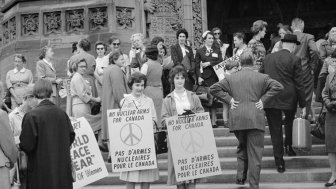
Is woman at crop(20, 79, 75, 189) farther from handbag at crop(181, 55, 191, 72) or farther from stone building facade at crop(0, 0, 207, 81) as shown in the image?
stone building facade at crop(0, 0, 207, 81)

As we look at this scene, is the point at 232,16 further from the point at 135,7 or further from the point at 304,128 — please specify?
the point at 304,128

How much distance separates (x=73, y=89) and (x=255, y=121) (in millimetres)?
3739

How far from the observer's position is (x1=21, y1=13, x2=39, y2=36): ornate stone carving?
53.2ft

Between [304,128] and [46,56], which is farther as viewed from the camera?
[46,56]

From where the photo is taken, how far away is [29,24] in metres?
16.3

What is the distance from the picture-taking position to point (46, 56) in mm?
13680

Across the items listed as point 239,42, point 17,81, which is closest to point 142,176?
point 239,42

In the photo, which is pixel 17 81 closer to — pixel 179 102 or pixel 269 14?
pixel 179 102

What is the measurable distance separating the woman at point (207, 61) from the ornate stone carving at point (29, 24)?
4827 millimetres

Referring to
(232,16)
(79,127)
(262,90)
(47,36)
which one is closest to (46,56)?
(47,36)

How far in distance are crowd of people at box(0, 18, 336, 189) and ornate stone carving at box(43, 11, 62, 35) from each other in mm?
2318

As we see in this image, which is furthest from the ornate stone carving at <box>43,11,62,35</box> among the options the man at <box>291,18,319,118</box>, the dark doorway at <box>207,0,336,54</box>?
the dark doorway at <box>207,0,336,54</box>

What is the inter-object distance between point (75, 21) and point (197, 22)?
11.7 ft

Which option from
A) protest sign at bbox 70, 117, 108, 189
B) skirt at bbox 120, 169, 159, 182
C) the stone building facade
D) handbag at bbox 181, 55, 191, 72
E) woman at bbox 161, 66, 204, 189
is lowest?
skirt at bbox 120, 169, 159, 182
